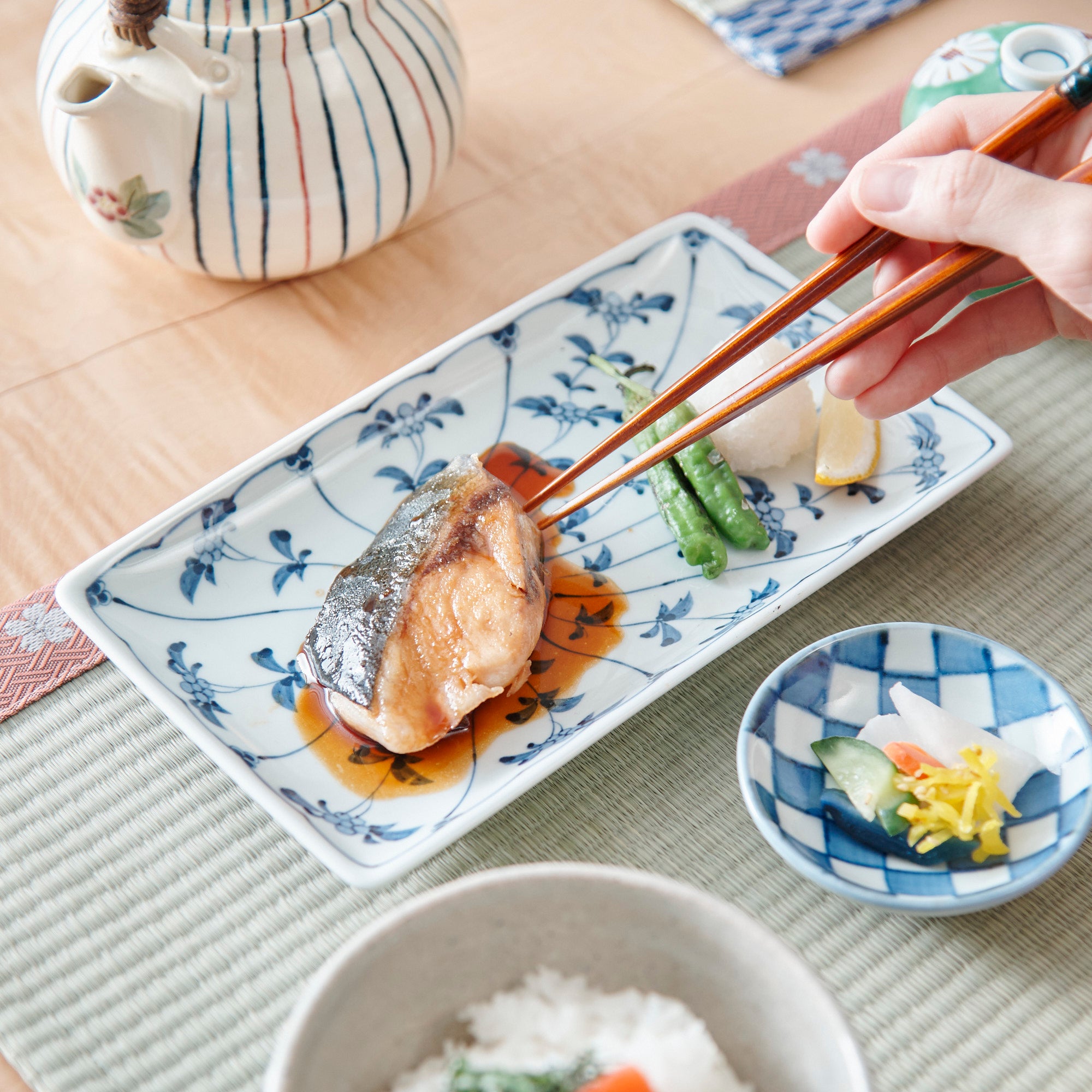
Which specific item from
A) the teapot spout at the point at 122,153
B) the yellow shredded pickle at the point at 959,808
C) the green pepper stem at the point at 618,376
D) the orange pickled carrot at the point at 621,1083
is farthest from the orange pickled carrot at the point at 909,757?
the teapot spout at the point at 122,153

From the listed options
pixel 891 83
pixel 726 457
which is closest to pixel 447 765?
pixel 726 457

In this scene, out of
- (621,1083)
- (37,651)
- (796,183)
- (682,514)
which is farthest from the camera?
(796,183)

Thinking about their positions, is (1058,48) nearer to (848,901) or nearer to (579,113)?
(579,113)

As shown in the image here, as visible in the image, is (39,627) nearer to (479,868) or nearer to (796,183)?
(479,868)

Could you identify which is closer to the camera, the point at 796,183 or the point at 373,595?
the point at 373,595

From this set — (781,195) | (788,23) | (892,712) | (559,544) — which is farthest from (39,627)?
(788,23)

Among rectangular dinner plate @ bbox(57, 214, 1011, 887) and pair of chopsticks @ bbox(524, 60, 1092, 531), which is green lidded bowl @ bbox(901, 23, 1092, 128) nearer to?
rectangular dinner plate @ bbox(57, 214, 1011, 887)


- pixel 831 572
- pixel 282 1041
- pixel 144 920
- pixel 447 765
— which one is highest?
pixel 282 1041
